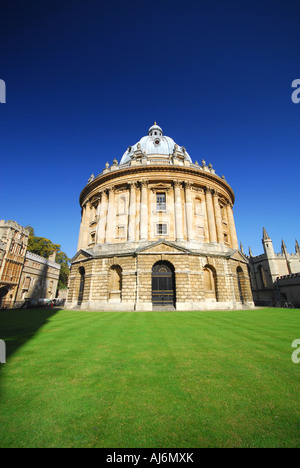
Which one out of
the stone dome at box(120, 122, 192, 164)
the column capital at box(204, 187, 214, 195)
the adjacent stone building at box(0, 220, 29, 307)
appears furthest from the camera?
the stone dome at box(120, 122, 192, 164)

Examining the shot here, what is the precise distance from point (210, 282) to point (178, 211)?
366 inches

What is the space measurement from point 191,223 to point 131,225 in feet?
24.0

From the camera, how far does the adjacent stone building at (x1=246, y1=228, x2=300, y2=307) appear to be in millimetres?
39875

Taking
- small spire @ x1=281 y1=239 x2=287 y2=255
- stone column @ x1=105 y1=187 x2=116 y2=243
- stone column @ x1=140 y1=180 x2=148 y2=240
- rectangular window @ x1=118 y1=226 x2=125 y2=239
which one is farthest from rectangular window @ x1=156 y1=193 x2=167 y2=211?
small spire @ x1=281 y1=239 x2=287 y2=255

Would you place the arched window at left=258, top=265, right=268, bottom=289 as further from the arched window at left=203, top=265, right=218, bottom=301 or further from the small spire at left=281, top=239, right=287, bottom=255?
the arched window at left=203, top=265, right=218, bottom=301

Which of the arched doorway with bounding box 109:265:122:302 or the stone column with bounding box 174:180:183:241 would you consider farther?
the stone column with bounding box 174:180:183:241

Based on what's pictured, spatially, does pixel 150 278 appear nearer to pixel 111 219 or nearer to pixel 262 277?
pixel 111 219

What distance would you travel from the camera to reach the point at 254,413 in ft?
9.06

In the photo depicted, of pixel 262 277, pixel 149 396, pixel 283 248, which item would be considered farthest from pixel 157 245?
pixel 283 248

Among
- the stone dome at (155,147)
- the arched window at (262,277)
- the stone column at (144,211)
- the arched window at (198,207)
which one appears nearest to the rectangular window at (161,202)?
the stone column at (144,211)

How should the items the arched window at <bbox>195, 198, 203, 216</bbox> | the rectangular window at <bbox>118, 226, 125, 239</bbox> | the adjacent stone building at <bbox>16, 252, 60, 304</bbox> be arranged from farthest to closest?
the adjacent stone building at <bbox>16, 252, 60, 304</bbox> → the arched window at <bbox>195, 198, 203, 216</bbox> → the rectangular window at <bbox>118, 226, 125, 239</bbox>

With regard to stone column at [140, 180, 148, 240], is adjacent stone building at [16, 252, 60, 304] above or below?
below

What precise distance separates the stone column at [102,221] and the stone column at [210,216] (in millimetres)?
13842

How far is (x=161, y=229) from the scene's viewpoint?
80.1 ft
